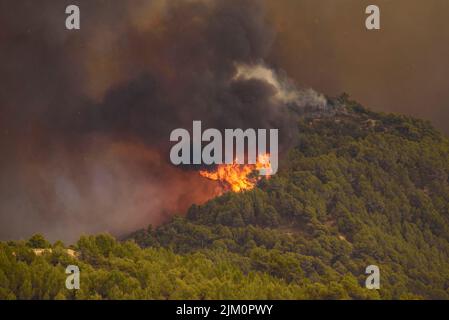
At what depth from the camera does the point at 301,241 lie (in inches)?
6590

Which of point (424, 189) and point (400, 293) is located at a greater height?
point (424, 189)

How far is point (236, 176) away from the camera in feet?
593

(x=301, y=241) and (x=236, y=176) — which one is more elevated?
(x=236, y=176)

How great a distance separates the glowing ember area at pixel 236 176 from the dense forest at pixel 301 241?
1.41 meters

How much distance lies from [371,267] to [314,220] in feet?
38.5

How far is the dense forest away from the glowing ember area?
1412 millimetres

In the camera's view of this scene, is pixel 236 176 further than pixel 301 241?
Yes

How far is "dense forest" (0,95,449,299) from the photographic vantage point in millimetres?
123125

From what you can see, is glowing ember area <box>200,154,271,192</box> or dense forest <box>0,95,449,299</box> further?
glowing ember area <box>200,154,271,192</box>

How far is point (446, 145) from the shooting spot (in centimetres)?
19862

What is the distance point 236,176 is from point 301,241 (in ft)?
55.7

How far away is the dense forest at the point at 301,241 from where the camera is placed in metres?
123

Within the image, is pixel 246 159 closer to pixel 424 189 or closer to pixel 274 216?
pixel 274 216
